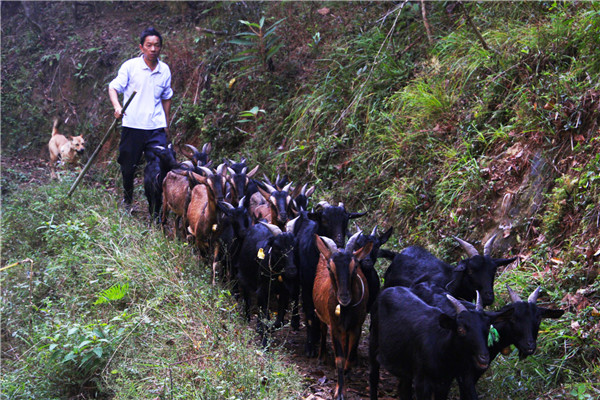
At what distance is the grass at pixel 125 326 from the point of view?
5.98 meters

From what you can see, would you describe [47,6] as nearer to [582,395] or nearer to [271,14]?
[271,14]

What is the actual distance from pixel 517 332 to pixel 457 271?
1.05m

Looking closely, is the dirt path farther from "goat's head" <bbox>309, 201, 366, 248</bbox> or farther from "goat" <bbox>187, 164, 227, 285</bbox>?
"goat" <bbox>187, 164, 227, 285</bbox>

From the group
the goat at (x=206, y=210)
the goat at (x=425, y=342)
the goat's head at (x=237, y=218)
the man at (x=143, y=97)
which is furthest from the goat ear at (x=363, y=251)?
the man at (x=143, y=97)

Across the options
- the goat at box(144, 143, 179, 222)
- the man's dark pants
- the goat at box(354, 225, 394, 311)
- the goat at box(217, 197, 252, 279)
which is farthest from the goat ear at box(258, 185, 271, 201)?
A: the man's dark pants

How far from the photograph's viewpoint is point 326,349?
7.36m

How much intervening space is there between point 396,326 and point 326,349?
1.88m

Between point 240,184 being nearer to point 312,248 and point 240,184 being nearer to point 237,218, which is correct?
point 237,218

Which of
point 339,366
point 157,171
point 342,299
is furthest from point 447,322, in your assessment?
point 157,171

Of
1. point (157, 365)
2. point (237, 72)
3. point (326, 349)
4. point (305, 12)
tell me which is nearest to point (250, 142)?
point (237, 72)

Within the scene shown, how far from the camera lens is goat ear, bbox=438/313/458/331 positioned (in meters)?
5.05

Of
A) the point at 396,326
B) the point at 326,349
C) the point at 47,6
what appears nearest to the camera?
the point at 396,326

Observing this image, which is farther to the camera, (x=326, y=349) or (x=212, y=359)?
(x=326, y=349)

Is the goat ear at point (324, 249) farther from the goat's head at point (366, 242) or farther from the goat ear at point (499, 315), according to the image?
the goat ear at point (499, 315)
